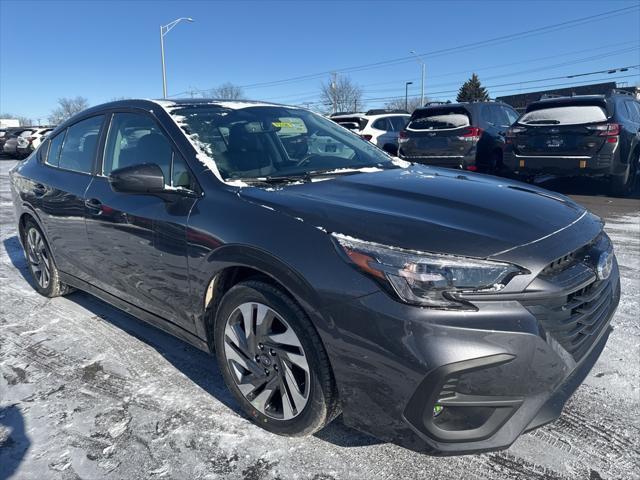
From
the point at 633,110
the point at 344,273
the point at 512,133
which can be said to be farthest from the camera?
the point at 633,110

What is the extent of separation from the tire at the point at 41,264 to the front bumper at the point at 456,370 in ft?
10.8

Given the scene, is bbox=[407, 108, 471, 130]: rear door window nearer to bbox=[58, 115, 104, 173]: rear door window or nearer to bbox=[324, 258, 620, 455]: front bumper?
bbox=[58, 115, 104, 173]: rear door window

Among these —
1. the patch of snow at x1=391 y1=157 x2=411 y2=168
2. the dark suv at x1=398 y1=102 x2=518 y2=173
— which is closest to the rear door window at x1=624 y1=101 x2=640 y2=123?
the dark suv at x1=398 y1=102 x2=518 y2=173

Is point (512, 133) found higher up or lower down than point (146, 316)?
higher up

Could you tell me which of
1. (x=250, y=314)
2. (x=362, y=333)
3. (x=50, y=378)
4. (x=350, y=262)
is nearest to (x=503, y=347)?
(x=362, y=333)

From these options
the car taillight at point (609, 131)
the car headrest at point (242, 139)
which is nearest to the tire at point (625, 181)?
the car taillight at point (609, 131)

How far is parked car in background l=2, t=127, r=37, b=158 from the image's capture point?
22.5 metres

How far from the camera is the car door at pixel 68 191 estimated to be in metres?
3.56

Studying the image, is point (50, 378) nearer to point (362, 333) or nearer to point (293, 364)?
point (293, 364)

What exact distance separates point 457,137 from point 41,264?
789 cm

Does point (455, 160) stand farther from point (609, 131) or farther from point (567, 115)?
point (609, 131)

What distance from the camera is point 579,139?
27.1 ft

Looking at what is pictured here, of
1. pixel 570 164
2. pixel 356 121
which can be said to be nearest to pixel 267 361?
pixel 570 164

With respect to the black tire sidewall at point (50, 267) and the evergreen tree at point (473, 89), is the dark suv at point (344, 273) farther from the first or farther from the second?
the evergreen tree at point (473, 89)
